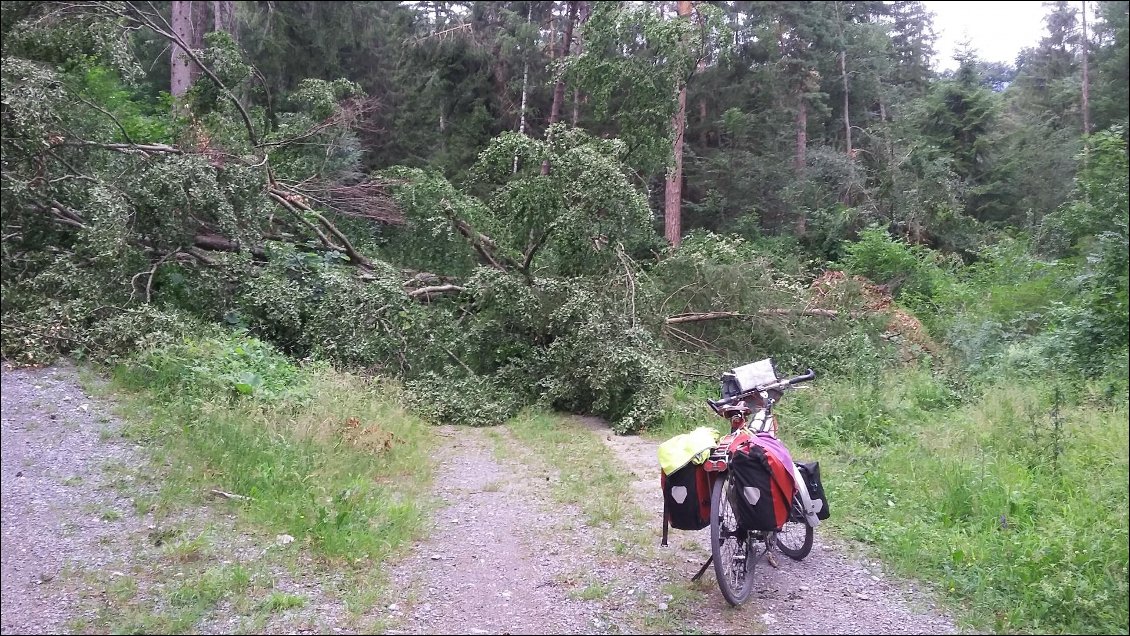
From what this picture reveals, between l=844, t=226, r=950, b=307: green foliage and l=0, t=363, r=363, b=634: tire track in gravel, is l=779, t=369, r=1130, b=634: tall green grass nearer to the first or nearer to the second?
l=0, t=363, r=363, b=634: tire track in gravel

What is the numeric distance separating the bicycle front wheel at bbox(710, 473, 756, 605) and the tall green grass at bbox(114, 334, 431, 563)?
6.84 ft

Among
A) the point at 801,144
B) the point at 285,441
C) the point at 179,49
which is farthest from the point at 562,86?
the point at 285,441

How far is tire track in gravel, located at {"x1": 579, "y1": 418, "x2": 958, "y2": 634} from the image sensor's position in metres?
3.55

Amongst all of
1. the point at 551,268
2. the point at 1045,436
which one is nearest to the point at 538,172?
the point at 551,268

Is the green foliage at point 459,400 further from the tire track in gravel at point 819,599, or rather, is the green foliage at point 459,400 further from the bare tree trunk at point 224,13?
the bare tree trunk at point 224,13

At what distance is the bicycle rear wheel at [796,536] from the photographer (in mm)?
4227

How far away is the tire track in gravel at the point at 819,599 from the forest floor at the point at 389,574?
1 centimetres

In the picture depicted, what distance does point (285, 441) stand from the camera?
589 cm

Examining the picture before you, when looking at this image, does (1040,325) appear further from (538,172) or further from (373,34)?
(373,34)

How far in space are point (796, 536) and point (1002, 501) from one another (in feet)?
4.47

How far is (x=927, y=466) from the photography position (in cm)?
544

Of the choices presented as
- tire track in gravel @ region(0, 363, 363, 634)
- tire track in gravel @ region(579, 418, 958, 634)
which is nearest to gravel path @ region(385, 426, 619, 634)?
tire track in gravel @ region(0, 363, 363, 634)

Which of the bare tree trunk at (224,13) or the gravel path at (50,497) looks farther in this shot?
the bare tree trunk at (224,13)

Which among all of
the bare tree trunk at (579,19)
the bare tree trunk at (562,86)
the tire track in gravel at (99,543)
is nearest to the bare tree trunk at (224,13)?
the bare tree trunk at (562,86)
